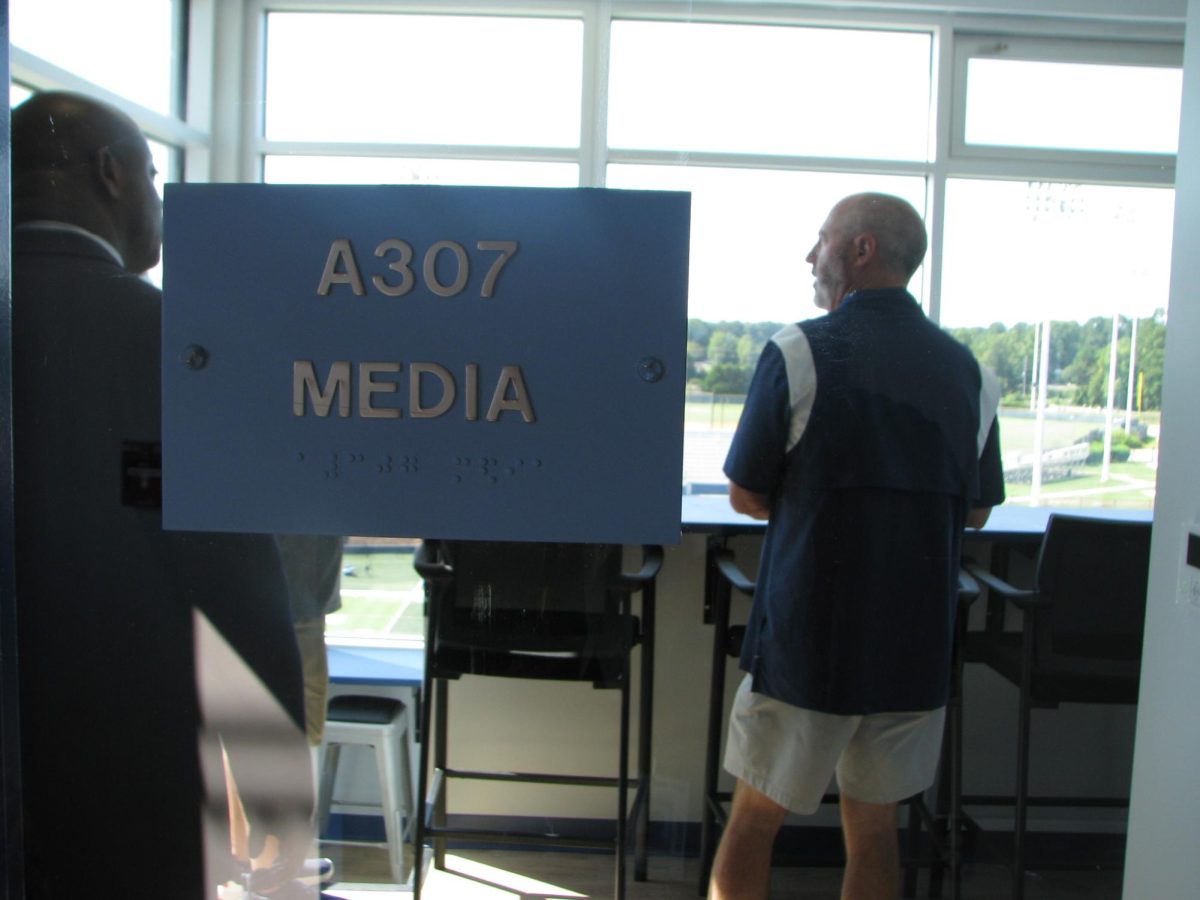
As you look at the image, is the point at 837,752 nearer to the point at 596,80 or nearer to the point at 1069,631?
the point at 1069,631

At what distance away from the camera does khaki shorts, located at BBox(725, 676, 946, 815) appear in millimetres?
732

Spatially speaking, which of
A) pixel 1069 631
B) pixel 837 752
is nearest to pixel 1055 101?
pixel 1069 631

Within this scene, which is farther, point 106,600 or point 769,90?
point 106,600

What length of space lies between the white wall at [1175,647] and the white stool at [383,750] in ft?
2.18

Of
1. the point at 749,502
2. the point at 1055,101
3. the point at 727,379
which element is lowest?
the point at 749,502

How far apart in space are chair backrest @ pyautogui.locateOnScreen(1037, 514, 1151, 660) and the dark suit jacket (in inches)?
27.2

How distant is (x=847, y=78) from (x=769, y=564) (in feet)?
1.31

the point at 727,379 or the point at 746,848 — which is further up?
the point at 727,379

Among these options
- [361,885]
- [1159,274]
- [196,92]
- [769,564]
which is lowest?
[361,885]

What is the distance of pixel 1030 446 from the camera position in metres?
0.72

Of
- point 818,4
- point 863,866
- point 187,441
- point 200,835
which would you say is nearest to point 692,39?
point 818,4

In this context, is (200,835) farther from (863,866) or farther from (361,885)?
(863,866)

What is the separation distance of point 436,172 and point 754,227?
0.27 meters

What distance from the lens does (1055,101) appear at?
667mm
